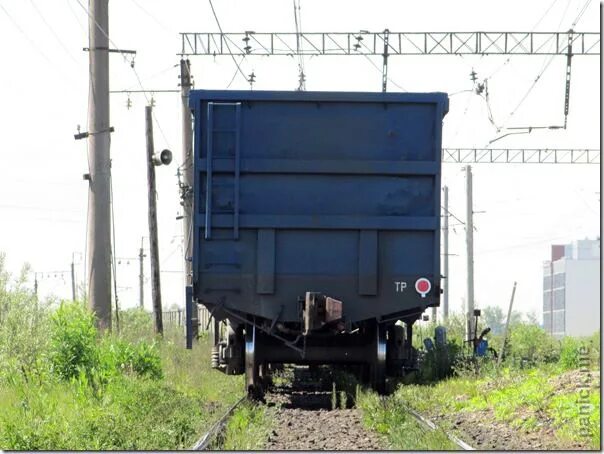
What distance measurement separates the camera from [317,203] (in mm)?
15680

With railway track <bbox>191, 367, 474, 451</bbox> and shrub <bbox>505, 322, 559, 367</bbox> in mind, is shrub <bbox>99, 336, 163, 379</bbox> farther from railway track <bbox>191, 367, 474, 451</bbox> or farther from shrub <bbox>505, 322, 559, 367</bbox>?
shrub <bbox>505, 322, 559, 367</bbox>

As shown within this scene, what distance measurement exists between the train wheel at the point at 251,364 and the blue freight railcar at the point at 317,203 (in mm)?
767

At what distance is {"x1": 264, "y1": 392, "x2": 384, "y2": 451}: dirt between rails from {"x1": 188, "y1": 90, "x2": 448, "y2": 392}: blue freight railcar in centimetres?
119

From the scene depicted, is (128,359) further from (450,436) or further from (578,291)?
(578,291)

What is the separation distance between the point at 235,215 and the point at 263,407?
293 cm

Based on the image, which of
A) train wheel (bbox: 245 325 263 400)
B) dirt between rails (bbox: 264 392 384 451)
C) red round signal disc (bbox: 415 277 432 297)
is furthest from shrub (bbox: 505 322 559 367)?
red round signal disc (bbox: 415 277 432 297)

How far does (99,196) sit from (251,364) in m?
8.80

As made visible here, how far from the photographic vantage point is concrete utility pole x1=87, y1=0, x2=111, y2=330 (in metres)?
24.5

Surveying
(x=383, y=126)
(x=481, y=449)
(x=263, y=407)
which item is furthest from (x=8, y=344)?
(x=481, y=449)

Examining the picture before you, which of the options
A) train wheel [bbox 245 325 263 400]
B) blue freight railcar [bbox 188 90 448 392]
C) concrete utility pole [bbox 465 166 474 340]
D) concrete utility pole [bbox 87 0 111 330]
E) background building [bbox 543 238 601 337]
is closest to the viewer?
blue freight railcar [bbox 188 90 448 392]

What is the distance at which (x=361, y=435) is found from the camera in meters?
14.0

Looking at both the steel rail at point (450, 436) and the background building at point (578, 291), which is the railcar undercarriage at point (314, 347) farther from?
the background building at point (578, 291)

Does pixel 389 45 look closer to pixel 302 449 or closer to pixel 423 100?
pixel 423 100

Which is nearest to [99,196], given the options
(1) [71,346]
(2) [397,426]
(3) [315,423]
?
(1) [71,346]
